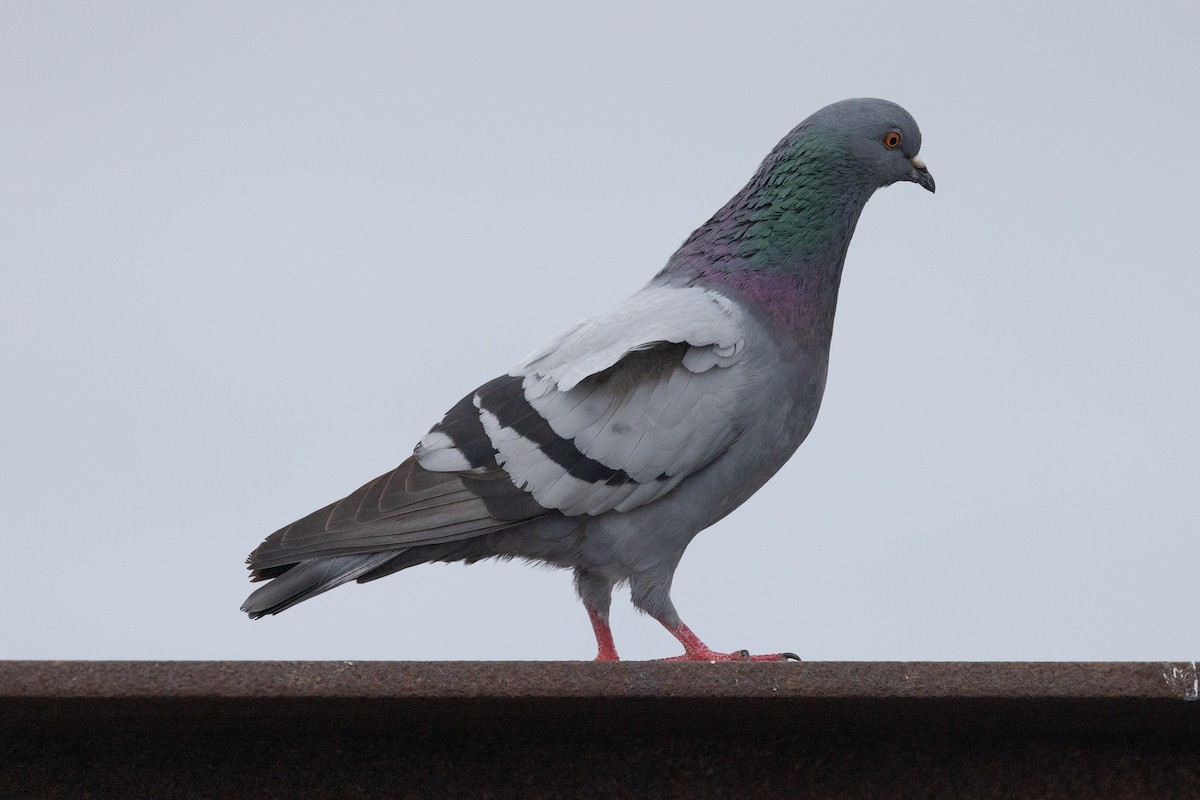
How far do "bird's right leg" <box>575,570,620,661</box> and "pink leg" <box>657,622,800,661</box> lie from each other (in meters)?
0.27

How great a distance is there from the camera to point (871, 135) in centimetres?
470

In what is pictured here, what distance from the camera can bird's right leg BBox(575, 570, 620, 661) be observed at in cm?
444

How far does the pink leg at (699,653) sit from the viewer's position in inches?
159

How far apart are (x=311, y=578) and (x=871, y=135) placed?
93.2 inches

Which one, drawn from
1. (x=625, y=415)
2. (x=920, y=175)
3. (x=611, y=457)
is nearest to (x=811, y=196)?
(x=920, y=175)

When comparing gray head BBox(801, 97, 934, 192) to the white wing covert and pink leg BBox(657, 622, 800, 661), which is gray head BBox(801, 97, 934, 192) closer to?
the white wing covert

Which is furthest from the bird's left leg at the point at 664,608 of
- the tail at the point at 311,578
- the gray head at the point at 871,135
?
the gray head at the point at 871,135
